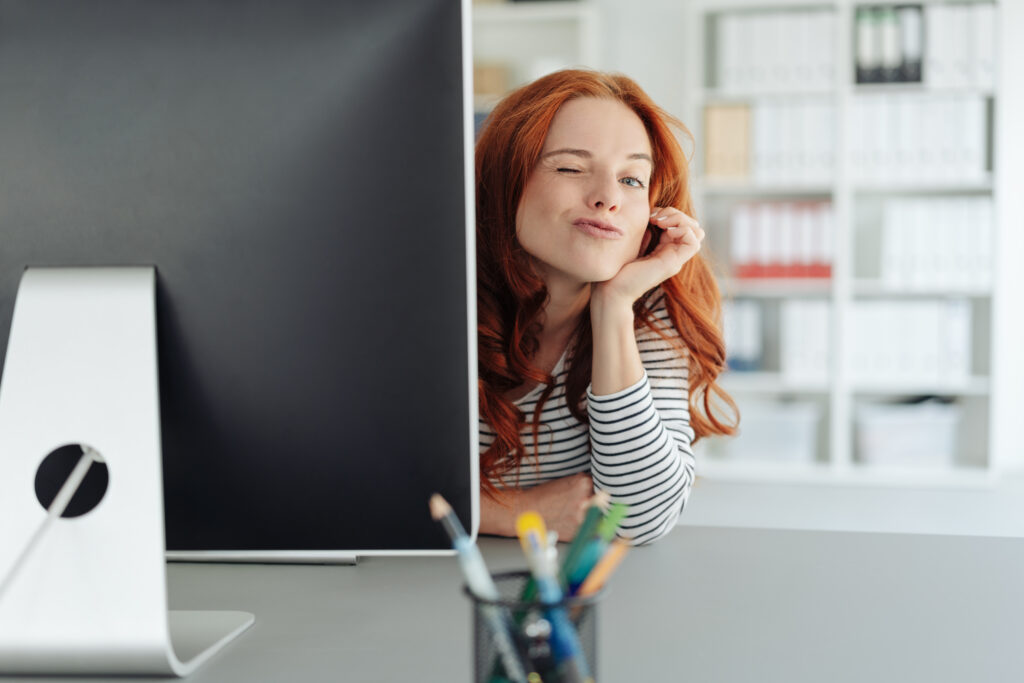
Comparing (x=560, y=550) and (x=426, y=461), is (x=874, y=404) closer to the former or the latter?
(x=560, y=550)

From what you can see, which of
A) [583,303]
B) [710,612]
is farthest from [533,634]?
[583,303]

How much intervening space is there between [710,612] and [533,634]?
36 cm

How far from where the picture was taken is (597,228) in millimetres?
1147

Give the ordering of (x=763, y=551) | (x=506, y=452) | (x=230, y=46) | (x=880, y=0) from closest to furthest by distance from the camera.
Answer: (x=230, y=46)
(x=763, y=551)
(x=506, y=452)
(x=880, y=0)

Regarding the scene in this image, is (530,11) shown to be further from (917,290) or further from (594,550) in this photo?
(594,550)

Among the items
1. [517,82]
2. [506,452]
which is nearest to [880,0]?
[517,82]

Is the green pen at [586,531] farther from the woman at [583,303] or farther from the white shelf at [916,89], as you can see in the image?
the white shelf at [916,89]

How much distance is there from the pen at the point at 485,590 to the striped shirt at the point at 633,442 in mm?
499

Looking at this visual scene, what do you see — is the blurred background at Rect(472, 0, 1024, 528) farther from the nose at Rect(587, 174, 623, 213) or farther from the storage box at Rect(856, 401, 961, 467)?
the nose at Rect(587, 174, 623, 213)

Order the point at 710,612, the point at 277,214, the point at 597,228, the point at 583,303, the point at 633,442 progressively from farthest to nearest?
1. the point at 583,303
2. the point at 597,228
3. the point at 633,442
4. the point at 710,612
5. the point at 277,214

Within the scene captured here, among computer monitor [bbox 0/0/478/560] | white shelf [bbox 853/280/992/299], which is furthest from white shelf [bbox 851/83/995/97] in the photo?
computer monitor [bbox 0/0/478/560]

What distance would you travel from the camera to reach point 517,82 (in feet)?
12.3

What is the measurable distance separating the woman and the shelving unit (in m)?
2.09

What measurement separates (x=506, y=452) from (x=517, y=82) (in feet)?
9.21
